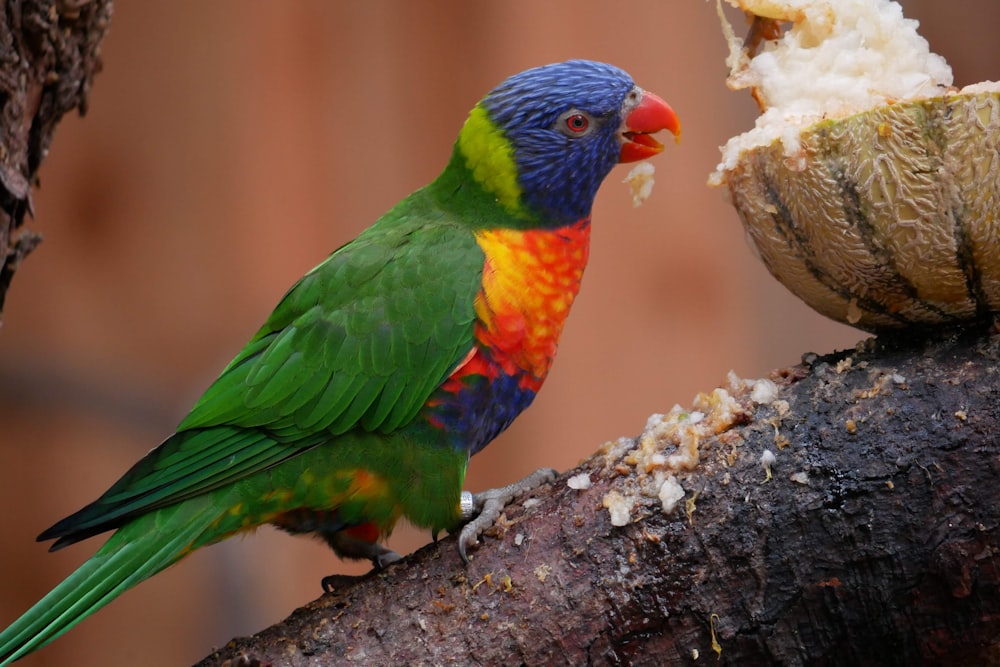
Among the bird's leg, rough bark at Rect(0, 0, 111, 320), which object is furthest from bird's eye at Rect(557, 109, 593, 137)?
rough bark at Rect(0, 0, 111, 320)

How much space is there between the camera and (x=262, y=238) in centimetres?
320

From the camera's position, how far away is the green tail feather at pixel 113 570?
1.56 meters

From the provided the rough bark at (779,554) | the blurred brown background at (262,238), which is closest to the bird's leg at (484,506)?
the rough bark at (779,554)

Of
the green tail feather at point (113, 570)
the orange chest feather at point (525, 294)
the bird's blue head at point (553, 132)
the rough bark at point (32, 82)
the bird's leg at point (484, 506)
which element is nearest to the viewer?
the green tail feather at point (113, 570)

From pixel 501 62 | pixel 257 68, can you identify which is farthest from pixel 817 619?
pixel 257 68

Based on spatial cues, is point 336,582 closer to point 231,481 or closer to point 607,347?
point 231,481

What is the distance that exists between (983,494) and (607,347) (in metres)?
1.96

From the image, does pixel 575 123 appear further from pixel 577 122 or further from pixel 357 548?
pixel 357 548

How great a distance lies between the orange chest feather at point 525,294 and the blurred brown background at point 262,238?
1.16 metres

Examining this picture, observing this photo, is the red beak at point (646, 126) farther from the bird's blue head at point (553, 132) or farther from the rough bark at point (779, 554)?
the rough bark at point (779, 554)

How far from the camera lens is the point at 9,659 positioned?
153cm

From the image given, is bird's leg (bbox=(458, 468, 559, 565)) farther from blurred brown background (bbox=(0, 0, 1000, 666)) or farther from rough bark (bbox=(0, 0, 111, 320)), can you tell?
blurred brown background (bbox=(0, 0, 1000, 666))

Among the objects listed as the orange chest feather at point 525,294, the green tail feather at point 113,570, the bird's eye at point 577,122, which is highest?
the bird's eye at point 577,122

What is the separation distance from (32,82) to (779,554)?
1720mm
